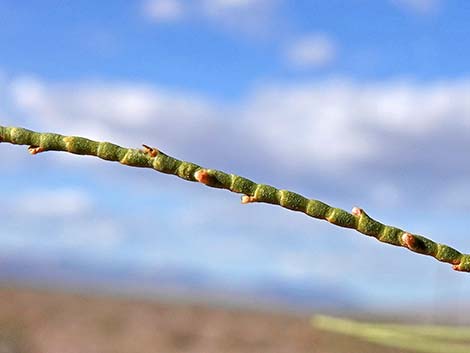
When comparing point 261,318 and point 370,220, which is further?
point 261,318

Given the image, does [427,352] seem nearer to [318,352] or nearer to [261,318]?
[318,352]

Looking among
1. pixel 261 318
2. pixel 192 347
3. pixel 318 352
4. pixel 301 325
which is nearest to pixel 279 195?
pixel 318 352

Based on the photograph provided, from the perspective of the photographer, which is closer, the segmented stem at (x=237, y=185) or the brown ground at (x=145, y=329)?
the segmented stem at (x=237, y=185)

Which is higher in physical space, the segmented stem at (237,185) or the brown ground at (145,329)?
the segmented stem at (237,185)

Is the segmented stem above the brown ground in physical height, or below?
above

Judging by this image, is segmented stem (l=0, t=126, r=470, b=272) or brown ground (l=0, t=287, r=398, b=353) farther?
brown ground (l=0, t=287, r=398, b=353)
